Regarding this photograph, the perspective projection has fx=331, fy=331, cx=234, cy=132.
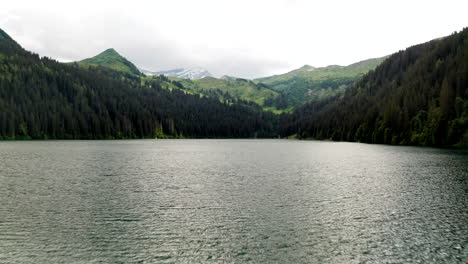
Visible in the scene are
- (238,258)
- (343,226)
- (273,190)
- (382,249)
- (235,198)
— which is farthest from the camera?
(273,190)

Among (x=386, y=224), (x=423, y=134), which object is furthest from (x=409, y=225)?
(x=423, y=134)

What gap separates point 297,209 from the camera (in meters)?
31.7

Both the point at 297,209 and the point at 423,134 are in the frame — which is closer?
the point at 297,209

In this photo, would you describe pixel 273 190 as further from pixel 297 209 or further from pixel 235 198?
pixel 297 209

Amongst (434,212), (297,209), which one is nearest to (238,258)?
(297,209)

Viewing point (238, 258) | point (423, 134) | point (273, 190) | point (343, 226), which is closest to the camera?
point (238, 258)

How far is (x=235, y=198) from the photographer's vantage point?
3647cm

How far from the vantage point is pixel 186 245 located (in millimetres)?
21953

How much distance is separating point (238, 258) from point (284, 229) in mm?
6696

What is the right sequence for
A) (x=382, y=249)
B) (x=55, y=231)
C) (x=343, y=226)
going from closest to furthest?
(x=382, y=249) → (x=55, y=231) → (x=343, y=226)

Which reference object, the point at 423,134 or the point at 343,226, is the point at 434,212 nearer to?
the point at 343,226

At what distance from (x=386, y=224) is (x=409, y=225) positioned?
5.71 ft

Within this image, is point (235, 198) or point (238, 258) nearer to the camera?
point (238, 258)

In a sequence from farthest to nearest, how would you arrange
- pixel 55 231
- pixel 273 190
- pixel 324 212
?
pixel 273 190
pixel 324 212
pixel 55 231
